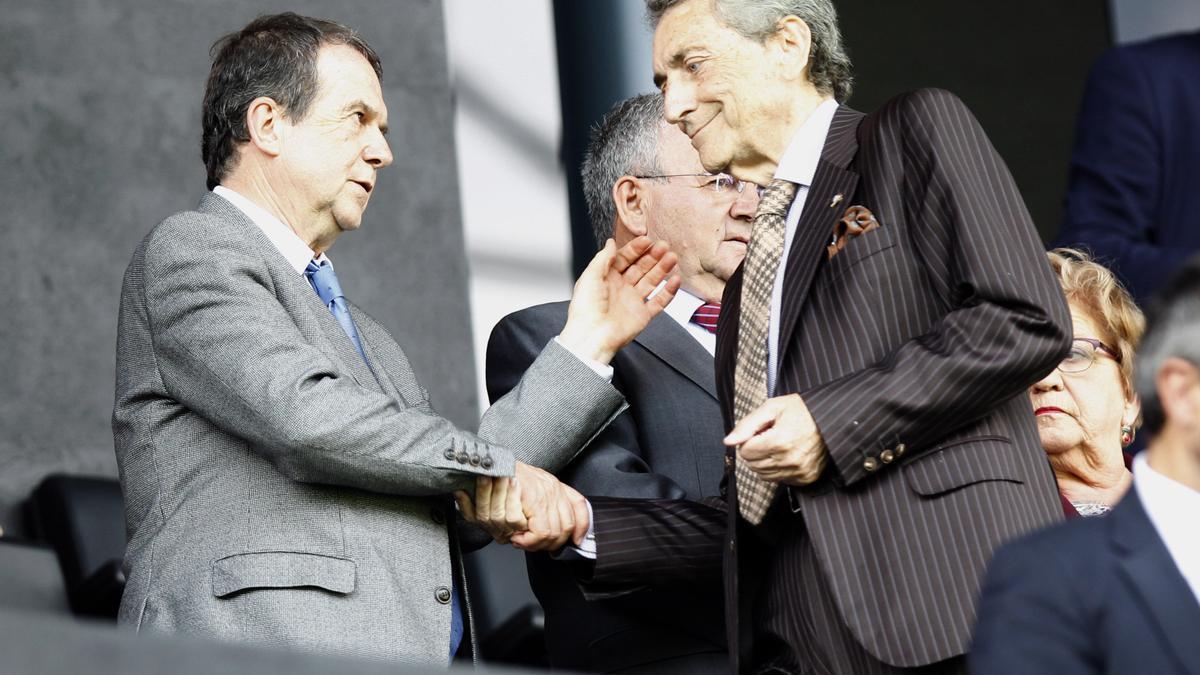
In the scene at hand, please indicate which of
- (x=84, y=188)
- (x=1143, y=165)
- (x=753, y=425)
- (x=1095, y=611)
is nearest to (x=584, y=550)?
(x=753, y=425)

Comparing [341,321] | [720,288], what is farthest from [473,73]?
[341,321]

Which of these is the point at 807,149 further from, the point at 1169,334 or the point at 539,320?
the point at 1169,334

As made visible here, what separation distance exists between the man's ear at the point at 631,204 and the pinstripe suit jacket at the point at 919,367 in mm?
1036

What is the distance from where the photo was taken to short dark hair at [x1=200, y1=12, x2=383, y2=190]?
2881 millimetres

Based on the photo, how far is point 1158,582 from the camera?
1721 mm

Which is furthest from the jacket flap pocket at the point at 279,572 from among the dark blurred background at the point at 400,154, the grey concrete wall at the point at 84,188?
the grey concrete wall at the point at 84,188

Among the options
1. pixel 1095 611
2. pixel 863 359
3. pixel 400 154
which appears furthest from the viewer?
pixel 400 154

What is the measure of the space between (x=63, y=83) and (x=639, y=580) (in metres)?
3.26

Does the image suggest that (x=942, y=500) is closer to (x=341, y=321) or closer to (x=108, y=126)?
(x=341, y=321)

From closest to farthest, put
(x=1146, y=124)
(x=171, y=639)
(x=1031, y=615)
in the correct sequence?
(x=171, y=639)
(x=1031, y=615)
(x=1146, y=124)

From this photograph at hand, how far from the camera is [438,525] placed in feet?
8.93

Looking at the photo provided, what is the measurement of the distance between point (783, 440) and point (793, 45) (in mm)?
727

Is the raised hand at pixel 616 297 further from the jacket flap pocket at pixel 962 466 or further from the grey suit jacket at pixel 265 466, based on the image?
the jacket flap pocket at pixel 962 466

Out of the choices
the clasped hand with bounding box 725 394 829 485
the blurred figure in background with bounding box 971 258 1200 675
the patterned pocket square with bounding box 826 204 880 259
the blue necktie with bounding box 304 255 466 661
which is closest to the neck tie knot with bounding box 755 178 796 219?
the patterned pocket square with bounding box 826 204 880 259
